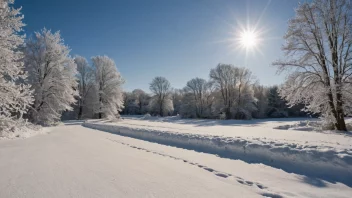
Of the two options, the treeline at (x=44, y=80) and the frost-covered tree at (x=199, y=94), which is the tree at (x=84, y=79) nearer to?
the treeline at (x=44, y=80)

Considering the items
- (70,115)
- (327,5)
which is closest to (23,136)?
(327,5)

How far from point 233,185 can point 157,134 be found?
7.20 meters

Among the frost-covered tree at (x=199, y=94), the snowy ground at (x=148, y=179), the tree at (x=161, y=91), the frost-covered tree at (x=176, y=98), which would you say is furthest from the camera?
the frost-covered tree at (x=176, y=98)

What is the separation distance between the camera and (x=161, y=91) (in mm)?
59094

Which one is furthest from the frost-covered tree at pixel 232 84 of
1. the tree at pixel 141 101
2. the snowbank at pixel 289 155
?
the tree at pixel 141 101

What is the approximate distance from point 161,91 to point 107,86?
28.5 metres

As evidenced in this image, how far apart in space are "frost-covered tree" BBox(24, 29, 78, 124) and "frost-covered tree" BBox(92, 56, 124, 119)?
33.9 ft

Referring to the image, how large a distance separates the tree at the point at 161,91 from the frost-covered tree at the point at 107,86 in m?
26.0

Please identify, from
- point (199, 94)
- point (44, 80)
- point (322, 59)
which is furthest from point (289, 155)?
point (199, 94)

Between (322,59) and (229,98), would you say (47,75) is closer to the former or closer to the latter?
(322,59)

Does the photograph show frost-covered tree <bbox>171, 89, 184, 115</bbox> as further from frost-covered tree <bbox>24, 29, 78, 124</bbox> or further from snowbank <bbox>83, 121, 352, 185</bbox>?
snowbank <bbox>83, 121, 352, 185</bbox>

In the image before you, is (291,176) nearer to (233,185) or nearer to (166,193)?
(233,185)

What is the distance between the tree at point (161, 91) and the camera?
193ft

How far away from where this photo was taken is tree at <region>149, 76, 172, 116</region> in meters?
58.8
